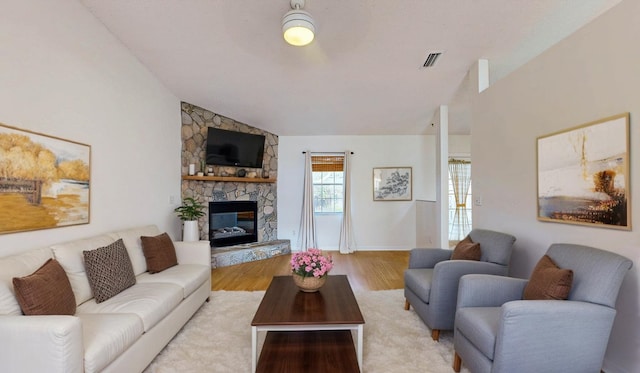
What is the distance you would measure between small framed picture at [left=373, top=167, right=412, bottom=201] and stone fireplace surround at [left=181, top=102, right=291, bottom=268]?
84.7 inches

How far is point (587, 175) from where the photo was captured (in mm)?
2072

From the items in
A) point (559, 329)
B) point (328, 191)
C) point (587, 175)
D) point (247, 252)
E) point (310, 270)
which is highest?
point (587, 175)

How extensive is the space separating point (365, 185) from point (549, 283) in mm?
4562

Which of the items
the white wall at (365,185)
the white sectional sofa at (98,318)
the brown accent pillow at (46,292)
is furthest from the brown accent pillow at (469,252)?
the white wall at (365,185)

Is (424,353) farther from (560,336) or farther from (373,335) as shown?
(560,336)

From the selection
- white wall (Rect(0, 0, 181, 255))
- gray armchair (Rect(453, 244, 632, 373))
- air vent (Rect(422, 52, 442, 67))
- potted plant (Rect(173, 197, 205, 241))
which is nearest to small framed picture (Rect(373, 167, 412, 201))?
air vent (Rect(422, 52, 442, 67))

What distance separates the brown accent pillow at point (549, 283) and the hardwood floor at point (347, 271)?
1.99 m

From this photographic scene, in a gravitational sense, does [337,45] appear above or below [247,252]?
above

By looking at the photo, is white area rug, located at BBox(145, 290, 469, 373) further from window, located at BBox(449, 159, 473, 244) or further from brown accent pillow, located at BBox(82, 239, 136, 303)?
window, located at BBox(449, 159, 473, 244)

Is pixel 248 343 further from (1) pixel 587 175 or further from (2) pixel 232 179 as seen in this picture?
(2) pixel 232 179

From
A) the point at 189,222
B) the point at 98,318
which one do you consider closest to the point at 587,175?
the point at 98,318

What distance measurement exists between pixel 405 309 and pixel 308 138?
413 cm


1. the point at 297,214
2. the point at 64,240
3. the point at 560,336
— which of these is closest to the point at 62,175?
the point at 64,240

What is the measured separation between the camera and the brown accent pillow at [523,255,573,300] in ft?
5.72
